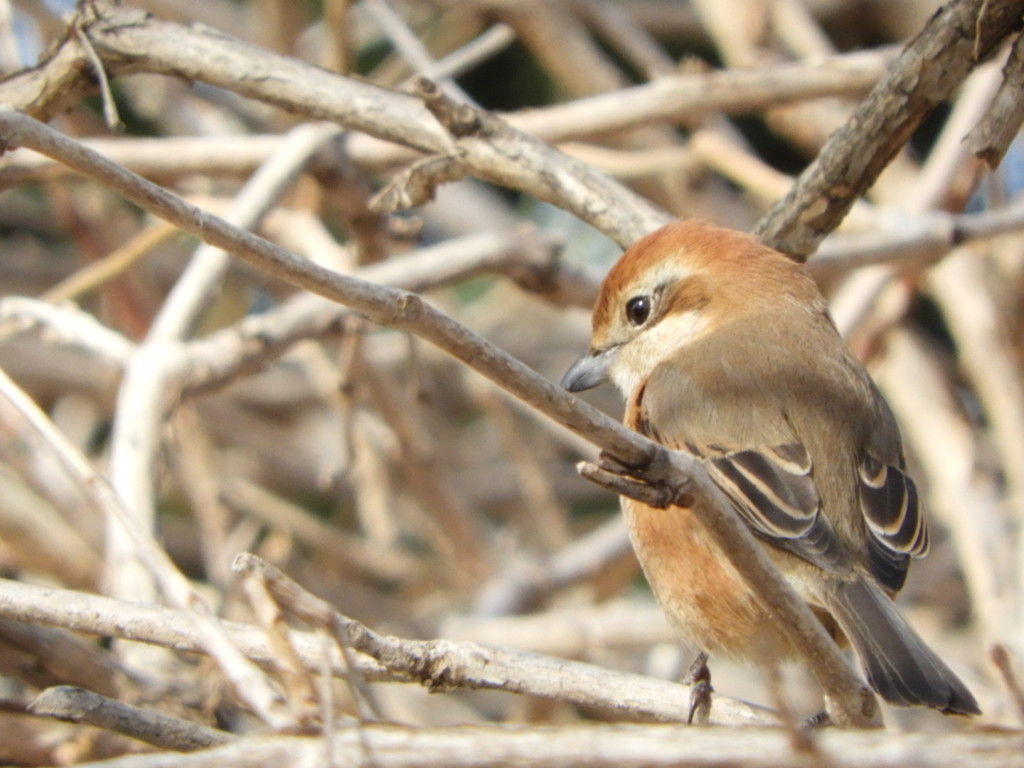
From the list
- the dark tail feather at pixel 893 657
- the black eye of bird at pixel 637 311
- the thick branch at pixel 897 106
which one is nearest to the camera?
the dark tail feather at pixel 893 657

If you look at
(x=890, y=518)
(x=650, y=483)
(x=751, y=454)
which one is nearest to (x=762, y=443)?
(x=751, y=454)

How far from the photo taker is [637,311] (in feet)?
11.8

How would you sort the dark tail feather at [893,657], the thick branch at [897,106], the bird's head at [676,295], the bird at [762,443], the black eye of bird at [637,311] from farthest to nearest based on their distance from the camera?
Answer: the black eye of bird at [637,311]
the bird's head at [676,295]
the bird at [762,443]
the thick branch at [897,106]
the dark tail feather at [893,657]

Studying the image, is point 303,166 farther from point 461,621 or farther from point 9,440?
point 461,621

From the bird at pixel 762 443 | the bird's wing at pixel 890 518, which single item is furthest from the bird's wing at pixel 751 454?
the bird's wing at pixel 890 518

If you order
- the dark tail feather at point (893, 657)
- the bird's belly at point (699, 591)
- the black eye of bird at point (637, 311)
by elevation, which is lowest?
the dark tail feather at point (893, 657)

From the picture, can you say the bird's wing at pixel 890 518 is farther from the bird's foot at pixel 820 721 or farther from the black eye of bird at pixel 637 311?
the black eye of bird at pixel 637 311

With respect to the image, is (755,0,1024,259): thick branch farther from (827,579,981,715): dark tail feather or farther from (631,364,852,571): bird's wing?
(827,579,981,715): dark tail feather

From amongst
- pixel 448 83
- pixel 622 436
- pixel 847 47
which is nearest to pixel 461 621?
pixel 448 83

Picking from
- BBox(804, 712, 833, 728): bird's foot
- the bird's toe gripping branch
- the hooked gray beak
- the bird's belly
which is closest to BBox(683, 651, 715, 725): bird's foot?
the bird's belly

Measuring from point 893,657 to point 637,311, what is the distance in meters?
1.44

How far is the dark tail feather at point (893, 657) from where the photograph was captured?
238 centimetres

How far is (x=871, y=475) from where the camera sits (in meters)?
3.03

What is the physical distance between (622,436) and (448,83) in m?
2.60
